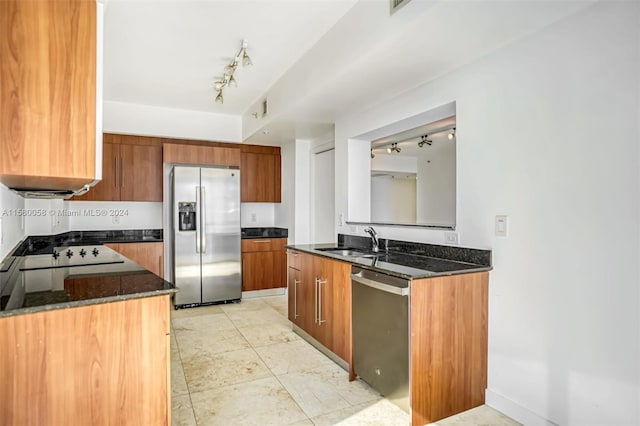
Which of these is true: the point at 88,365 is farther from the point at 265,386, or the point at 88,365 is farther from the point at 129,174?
the point at 129,174

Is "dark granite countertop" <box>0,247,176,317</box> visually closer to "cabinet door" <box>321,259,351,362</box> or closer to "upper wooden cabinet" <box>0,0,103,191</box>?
"upper wooden cabinet" <box>0,0,103,191</box>

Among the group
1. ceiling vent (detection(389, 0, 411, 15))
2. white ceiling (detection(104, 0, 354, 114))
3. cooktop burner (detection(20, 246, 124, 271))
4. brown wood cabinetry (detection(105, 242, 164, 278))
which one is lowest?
brown wood cabinetry (detection(105, 242, 164, 278))

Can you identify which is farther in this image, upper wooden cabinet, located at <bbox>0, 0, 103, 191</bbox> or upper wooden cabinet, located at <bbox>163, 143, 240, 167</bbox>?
upper wooden cabinet, located at <bbox>163, 143, 240, 167</bbox>

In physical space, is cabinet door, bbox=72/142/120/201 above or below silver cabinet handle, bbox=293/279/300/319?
above

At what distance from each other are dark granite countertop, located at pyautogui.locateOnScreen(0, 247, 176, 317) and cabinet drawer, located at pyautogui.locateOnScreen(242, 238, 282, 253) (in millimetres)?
2818

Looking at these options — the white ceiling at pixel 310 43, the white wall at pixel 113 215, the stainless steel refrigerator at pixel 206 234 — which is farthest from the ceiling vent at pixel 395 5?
the white wall at pixel 113 215

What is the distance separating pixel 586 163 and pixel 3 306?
260 centimetres

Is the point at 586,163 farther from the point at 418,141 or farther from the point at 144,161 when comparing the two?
the point at 144,161

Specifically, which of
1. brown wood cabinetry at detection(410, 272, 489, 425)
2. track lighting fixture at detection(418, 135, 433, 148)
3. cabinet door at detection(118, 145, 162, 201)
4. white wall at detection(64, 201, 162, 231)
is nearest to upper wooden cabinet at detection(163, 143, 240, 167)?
cabinet door at detection(118, 145, 162, 201)

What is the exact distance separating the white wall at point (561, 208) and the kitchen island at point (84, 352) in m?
1.89

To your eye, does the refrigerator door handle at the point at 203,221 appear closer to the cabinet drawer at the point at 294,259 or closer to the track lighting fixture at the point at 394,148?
the cabinet drawer at the point at 294,259

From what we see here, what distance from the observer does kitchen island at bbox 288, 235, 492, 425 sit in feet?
6.82

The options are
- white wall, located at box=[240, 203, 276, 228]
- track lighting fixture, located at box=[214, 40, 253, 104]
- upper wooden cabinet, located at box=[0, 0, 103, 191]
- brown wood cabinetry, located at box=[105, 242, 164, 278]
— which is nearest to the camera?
upper wooden cabinet, located at box=[0, 0, 103, 191]

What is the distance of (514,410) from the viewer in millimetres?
2156
